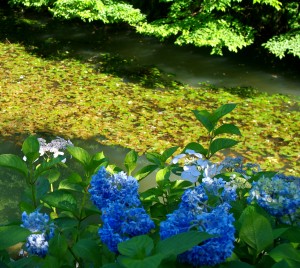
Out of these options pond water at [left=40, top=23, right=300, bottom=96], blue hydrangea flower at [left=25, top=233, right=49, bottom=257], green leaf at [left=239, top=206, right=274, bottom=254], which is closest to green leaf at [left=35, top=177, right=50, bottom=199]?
A: blue hydrangea flower at [left=25, top=233, right=49, bottom=257]

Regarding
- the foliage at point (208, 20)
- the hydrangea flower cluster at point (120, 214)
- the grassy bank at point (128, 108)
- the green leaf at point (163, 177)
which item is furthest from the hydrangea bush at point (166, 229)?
the foliage at point (208, 20)

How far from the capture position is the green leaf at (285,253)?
3.33 ft

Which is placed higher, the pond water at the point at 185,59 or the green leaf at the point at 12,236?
the green leaf at the point at 12,236

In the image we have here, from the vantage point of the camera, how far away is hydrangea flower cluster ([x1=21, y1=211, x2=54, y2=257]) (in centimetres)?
108

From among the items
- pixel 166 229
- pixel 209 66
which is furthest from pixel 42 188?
pixel 209 66

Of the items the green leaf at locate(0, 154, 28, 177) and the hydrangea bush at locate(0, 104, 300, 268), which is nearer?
the hydrangea bush at locate(0, 104, 300, 268)

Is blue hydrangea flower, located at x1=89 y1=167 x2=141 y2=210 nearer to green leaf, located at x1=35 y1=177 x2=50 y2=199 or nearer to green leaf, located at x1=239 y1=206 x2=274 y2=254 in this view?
green leaf, located at x1=239 y1=206 x2=274 y2=254

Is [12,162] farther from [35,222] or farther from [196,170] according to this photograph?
[196,170]

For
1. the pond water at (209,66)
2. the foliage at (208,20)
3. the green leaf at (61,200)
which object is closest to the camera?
the green leaf at (61,200)

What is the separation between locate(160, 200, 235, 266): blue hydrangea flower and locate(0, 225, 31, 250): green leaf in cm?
27

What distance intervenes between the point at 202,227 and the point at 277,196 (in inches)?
10.1

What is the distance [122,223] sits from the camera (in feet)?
3.40

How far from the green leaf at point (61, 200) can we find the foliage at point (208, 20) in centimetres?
669

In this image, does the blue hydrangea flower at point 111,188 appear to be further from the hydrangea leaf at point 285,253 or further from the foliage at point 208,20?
the foliage at point 208,20
